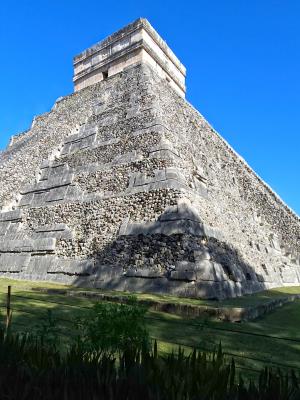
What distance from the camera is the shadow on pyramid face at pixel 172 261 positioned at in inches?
323

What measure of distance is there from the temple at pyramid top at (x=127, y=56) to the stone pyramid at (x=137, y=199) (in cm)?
7

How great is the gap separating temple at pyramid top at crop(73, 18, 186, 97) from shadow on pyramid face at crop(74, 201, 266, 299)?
416 inches

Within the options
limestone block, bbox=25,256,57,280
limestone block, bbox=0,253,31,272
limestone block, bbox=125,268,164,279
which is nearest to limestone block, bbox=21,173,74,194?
limestone block, bbox=0,253,31,272

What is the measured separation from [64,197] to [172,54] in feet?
39.3

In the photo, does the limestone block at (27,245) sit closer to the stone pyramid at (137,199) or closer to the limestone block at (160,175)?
the stone pyramid at (137,199)

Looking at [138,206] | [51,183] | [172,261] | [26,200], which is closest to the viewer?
[172,261]

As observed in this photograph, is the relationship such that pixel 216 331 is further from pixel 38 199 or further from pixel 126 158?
pixel 38 199

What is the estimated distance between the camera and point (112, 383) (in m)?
2.01

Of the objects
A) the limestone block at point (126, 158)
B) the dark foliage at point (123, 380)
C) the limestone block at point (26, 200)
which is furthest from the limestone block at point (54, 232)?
the dark foliage at point (123, 380)

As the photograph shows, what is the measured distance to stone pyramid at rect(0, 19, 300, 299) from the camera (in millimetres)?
9117

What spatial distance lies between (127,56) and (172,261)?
12.6m

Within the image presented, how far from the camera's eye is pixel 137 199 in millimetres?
10344

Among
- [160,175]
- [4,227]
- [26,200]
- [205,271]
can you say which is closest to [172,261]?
[205,271]

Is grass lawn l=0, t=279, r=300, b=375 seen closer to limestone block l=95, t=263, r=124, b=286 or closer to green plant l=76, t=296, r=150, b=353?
green plant l=76, t=296, r=150, b=353
